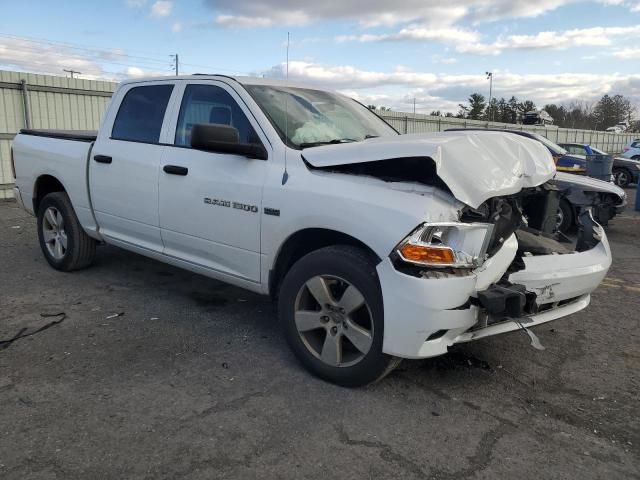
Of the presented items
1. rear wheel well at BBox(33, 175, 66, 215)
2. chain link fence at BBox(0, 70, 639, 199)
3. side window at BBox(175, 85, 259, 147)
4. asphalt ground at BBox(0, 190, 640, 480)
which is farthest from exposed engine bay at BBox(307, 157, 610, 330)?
chain link fence at BBox(0, 70, 639, 199)

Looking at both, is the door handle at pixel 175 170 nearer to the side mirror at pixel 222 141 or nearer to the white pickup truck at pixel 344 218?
the white pickup truck at pixel 344 218

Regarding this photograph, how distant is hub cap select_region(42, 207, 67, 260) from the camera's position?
19.2ft

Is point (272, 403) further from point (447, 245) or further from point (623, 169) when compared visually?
point (623, 169)

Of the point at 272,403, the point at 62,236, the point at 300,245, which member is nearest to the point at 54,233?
the point at 62,236

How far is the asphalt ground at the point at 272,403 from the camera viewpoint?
2.63 meters

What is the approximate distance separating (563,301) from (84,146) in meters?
4.49

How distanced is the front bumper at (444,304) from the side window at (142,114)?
2.69 m

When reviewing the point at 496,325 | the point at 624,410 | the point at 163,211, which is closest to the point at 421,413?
the point at 496,325

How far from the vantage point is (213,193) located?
3977mm

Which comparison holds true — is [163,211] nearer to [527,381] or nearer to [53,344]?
[53,344]

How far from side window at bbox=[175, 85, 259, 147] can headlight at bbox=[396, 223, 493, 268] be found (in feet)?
4.97

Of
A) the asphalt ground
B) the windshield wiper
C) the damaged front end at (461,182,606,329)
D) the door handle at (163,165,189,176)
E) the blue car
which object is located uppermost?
the windshield wiper

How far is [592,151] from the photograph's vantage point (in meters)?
16.4

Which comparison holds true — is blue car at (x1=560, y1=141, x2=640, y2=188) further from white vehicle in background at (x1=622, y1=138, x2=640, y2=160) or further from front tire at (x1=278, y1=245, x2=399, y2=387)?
front tire at (x1=278, y1=245, x2=399, y2=387)
